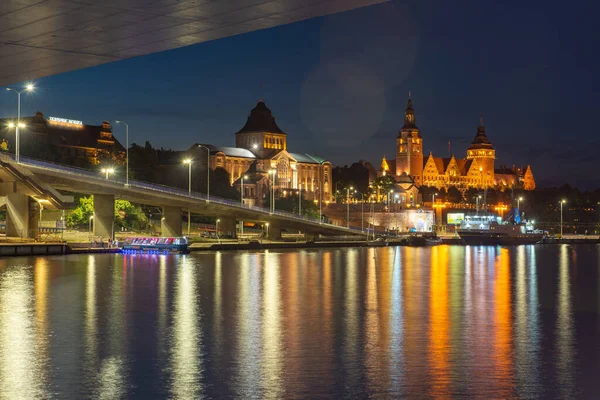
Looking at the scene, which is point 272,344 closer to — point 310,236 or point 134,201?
point 134,201

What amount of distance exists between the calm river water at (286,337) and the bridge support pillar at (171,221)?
47.1 metres

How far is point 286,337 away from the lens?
29094mm

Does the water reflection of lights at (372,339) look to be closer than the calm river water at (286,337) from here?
No

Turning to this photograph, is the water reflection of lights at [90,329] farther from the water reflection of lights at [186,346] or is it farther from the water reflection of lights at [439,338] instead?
the water reflection of lights at [439,338]

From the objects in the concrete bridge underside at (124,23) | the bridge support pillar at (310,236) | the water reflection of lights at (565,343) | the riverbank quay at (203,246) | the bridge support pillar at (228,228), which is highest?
the concrete bridge underside at (124,23)

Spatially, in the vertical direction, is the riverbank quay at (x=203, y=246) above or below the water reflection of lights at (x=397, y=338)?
above

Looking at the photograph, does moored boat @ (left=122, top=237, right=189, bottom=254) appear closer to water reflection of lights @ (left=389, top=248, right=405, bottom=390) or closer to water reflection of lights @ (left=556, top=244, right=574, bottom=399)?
water reflection of lights @ (left=389, top=248, right=405, bottom=390)

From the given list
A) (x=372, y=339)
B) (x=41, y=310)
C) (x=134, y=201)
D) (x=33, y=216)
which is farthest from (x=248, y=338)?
(x=134, y=201)

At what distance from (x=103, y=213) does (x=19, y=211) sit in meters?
16.4

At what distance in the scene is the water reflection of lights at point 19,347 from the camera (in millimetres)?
20688

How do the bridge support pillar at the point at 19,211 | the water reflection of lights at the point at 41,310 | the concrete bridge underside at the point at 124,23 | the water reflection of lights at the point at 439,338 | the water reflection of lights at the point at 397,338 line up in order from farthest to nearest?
the bridge support pillar at the point at 19,211, the concrete bridge underside at the point at 124,23, the water reflection of lights at the point at 41,310, the water reflection of lights at the point at 397,338, the water reflection of lights at the point at 439,338

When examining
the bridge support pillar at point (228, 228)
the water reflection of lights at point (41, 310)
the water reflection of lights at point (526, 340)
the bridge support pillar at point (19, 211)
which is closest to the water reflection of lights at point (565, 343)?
the water reflection of lights at point (526, 340)

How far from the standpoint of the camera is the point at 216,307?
3747 centimetres

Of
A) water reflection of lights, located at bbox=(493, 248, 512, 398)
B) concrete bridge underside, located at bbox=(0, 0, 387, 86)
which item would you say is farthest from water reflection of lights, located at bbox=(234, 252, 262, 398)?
concrete bridge underside, located at bbox=(0, 0, 387, 86)
